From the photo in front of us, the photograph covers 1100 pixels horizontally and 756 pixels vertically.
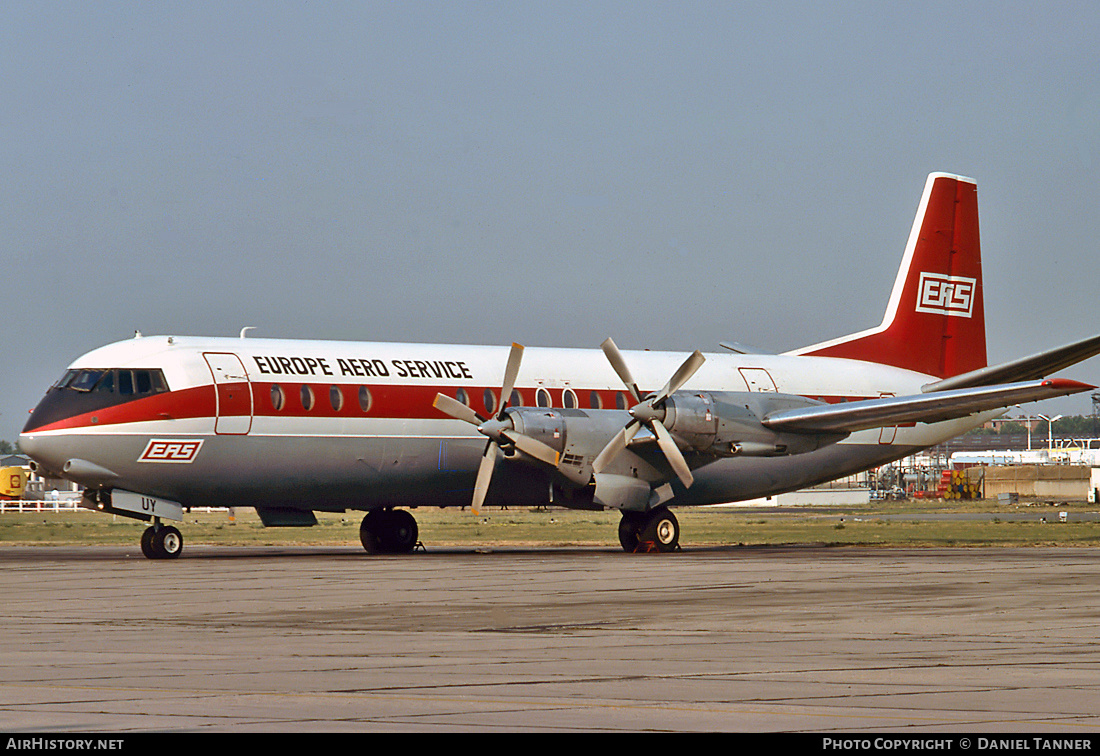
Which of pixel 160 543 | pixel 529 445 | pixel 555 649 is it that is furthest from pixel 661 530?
pixel 555 649

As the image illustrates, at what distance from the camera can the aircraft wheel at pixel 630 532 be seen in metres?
33.7

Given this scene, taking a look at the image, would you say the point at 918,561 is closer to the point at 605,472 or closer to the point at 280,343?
the point at 605,472

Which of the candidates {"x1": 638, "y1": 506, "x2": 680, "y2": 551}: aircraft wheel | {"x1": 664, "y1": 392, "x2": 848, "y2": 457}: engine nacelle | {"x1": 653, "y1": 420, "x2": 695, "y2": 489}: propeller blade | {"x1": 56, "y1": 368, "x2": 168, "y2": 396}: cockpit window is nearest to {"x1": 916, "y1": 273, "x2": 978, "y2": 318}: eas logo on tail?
{"x1": 664, "y1": 392, "x2": 848, "y2": 457}: engine nacelle

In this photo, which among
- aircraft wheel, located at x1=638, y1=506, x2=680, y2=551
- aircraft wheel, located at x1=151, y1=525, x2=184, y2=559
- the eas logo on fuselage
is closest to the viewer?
the eas logo on fuselage

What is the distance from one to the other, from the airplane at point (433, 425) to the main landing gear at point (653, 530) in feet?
0.15

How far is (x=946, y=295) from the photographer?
134 ft

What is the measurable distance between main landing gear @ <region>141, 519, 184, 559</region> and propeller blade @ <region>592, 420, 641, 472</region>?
9.31 metres

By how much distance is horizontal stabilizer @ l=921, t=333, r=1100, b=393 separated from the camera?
106 ft

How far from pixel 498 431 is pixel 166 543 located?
7566 mm

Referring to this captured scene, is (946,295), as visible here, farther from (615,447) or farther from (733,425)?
(615,447)

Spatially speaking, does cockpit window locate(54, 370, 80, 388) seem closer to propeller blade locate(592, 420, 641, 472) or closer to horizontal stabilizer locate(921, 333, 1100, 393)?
propeller blade locate(592, 420, 641, 472)

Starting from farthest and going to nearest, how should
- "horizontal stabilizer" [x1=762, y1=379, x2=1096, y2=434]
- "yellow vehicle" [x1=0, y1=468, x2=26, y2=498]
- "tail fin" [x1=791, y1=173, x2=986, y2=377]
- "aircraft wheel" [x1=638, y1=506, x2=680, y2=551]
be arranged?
"tail fin" [x1=791, y1=173, x2=986, y2=377] → "yellow vehicle" [x1=0, y1=468, x2=26, y2=498] → "aircraft wheel" [x1=638, y1=506, x2=680, y2=551] → "horizontal stabilizer" [x1=762, y1=379, x2=1096, y2=434]

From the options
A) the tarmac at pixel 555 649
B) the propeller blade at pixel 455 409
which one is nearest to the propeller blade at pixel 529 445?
the propeller blade at pixel 455 409

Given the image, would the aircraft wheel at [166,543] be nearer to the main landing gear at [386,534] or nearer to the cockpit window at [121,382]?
the cockpit window at [121,382]
